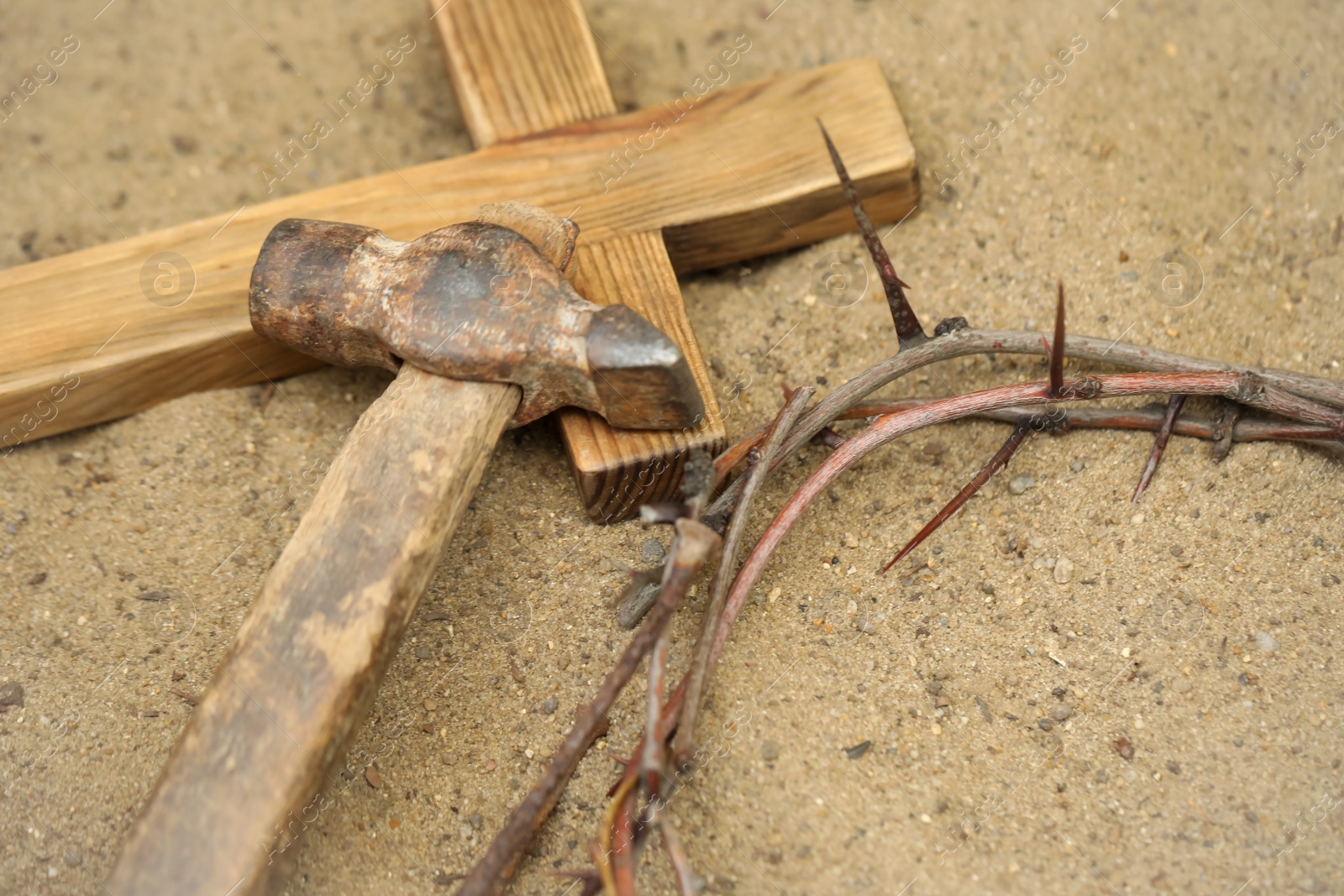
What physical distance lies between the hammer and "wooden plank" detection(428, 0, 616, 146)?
1.46 ft

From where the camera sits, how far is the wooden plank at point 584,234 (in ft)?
5.94

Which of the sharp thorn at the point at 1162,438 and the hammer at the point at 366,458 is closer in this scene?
the hammer at the point at 366,458

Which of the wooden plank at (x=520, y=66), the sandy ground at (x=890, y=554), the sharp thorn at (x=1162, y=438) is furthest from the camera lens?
the wooden plank at (x=520, y=66)

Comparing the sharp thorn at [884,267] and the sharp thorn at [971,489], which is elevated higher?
the sharp thorn at [884,267]

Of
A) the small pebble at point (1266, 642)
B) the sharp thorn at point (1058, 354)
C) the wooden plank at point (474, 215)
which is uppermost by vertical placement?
the wooden plank at point (474, 215)

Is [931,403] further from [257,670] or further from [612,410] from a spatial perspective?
[257,670]

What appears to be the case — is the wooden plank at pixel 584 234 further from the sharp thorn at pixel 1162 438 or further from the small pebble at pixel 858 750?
the sharp thorn at pixel 1162 438

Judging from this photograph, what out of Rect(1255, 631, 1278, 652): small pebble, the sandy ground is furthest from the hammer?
Rect(1255, 631, 1278, 652): small pebble

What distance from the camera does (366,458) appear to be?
161 cm

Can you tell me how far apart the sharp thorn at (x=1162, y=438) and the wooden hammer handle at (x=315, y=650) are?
48.1 inches

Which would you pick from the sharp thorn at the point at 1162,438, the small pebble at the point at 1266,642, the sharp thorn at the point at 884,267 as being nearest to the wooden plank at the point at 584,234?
the sharp thorn at the point at 884,267

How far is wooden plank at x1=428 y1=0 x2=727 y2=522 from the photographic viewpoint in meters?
1.81

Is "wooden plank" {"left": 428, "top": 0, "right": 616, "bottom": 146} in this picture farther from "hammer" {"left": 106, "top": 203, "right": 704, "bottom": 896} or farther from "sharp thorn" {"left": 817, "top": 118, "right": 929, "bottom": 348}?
"sharp thorn" {"left": 817, "top": 118, "right": 929, "bottom": 348}

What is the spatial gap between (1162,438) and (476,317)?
4.29ft
